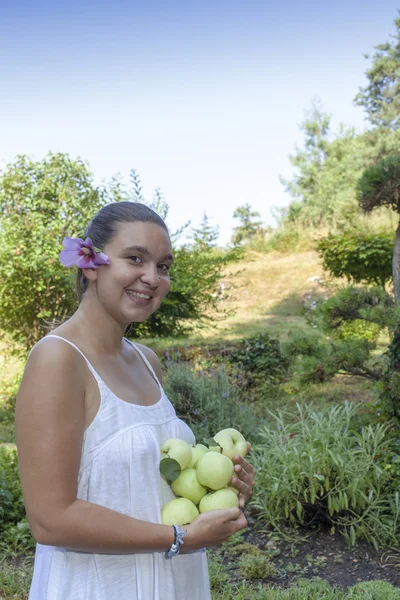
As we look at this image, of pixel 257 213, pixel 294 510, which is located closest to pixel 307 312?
pixel 294 510

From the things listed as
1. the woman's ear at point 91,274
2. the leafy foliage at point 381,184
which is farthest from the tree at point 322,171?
the woman's ear at point 91,274

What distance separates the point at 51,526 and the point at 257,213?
30826 millimetres

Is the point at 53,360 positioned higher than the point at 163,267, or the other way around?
the point at 163,267

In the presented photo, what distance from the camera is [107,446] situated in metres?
1.41

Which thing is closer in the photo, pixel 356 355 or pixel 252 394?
pixel 356 355

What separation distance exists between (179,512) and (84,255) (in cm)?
68

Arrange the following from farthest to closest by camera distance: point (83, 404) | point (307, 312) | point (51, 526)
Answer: point (307, 312)
point (83, 404)
point (51, 526)

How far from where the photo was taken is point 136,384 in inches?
64.5

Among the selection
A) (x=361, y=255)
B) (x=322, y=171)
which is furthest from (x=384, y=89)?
(x=361, y=255)

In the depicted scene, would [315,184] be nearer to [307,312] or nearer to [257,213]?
[257,213]

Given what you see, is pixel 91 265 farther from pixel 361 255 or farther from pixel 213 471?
pixel 361 255

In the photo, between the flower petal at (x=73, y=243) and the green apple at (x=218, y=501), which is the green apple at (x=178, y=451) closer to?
the green apple at (x=218, y=501)

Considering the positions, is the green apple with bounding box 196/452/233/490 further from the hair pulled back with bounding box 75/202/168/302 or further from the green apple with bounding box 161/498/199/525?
the hair pulled back with bounding box 75/202/168/302

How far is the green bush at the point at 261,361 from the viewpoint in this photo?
8.34 m
